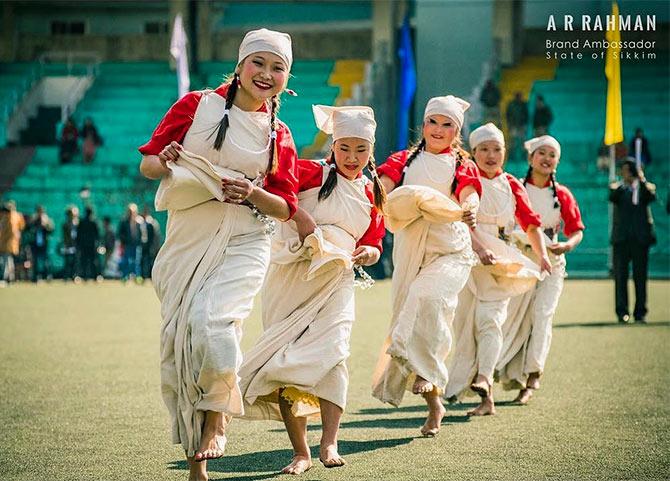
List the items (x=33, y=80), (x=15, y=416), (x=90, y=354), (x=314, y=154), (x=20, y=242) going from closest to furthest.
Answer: (x=15, y=416) → (x=90, y=354) → (x=20, y=242) → (x=314, y=154) → (x=33, y=80)

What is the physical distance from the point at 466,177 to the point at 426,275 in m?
0.71

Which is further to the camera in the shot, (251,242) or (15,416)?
(15,416)

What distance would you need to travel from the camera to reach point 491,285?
10352 millimetres

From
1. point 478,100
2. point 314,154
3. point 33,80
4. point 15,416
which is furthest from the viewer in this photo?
point 33,80

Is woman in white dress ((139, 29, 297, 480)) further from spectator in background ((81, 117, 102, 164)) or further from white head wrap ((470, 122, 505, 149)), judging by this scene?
spectator in background ((81, 117, 102, 164))

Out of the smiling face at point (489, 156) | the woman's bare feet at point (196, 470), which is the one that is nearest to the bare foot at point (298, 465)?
the woman's bare feet at point (196, 470)

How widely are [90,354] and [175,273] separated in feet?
24.6

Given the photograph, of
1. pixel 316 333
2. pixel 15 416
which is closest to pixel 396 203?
pixel 316 333

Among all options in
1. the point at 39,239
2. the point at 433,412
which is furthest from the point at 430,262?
the point at 39,239

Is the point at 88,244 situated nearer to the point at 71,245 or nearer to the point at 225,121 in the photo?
the point at 71,245

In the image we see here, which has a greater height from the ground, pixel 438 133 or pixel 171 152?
pixel 438 133

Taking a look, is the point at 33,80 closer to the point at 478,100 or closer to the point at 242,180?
the point at 478,100

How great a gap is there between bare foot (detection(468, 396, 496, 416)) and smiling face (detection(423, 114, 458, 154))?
6.23 ft

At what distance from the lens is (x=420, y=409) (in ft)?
33.8
